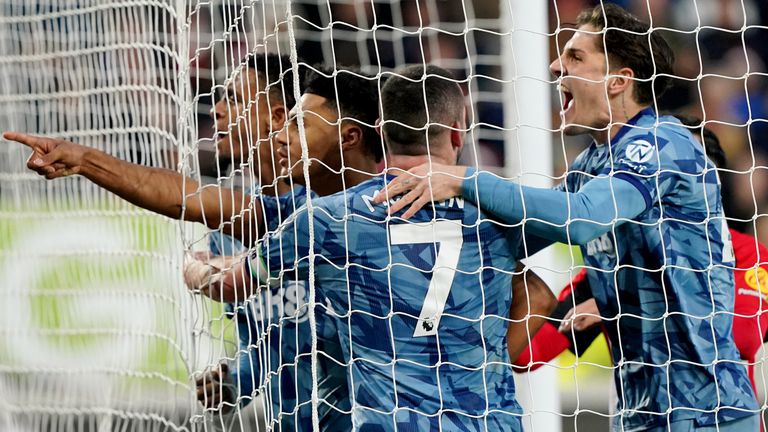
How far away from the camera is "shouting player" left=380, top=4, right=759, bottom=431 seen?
8.19ft

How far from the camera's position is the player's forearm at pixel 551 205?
2391 mm

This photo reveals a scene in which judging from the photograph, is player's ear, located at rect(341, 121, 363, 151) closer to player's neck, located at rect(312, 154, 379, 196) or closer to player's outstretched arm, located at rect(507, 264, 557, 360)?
player's neck, located at rect(312, 154, 379, 196)

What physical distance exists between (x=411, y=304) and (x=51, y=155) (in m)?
0.84

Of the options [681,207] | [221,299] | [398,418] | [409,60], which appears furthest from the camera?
[409,60]

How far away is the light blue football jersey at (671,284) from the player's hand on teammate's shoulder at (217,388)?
3.40ft

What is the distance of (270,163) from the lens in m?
3.16

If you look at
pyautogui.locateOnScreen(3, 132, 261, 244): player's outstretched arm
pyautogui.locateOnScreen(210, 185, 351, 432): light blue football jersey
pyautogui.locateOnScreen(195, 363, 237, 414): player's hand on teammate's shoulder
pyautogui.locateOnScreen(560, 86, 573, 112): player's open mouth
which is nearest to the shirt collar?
pyautogui.locateOnScreen(560, 86, 573, 112): player's open mouth

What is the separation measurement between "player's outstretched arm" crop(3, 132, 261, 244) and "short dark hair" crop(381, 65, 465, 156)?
1.36ft

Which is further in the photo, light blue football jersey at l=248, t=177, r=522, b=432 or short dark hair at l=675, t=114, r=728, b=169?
short dark hair at l=675, t=114, r=728, b=169

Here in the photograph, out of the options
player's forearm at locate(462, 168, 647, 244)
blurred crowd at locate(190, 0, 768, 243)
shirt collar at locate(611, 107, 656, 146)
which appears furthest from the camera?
blurred crowd at locate(190, 0, 768, 243)

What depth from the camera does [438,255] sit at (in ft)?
8.00

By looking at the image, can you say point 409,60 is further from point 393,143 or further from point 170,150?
point 393,143

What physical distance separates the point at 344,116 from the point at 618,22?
2.27 feet

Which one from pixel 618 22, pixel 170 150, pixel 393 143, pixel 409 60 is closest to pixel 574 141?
pixel 409 60
